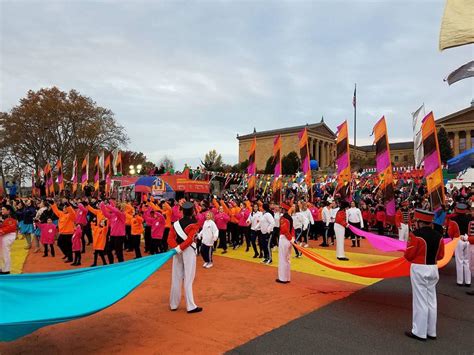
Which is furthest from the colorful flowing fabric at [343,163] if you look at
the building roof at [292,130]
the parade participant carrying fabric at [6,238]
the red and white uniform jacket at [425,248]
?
the building roof at [292,130]

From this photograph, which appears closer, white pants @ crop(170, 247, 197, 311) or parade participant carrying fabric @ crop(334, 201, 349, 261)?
white pants @ crop(170, 247, 197, 311)

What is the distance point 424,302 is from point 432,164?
5.69 m

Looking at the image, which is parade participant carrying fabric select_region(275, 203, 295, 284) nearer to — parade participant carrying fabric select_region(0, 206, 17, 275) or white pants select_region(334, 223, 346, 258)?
white pants select_region(334, 223, 346, 258)

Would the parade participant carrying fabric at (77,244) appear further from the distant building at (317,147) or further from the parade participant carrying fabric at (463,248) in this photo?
the distant building at (317,147)

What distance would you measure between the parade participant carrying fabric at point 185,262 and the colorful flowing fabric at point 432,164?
6730 mm

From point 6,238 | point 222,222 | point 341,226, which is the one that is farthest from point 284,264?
point 6,238

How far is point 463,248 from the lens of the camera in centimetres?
759

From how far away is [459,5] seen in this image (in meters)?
6.58

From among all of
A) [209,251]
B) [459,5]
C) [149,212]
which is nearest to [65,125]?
[149,212]

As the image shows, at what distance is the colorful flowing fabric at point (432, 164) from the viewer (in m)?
9.01

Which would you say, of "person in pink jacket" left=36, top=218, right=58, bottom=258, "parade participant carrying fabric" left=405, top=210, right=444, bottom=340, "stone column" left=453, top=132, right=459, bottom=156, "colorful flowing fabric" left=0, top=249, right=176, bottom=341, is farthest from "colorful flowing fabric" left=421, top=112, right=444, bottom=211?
"stone column" left=453, top=132, right=459, bottom=156

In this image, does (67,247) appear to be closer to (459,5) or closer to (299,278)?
(299,278)

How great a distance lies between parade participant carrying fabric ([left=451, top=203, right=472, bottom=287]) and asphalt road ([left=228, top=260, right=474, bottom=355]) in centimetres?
85

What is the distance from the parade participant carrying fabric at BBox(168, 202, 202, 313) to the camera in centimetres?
586
